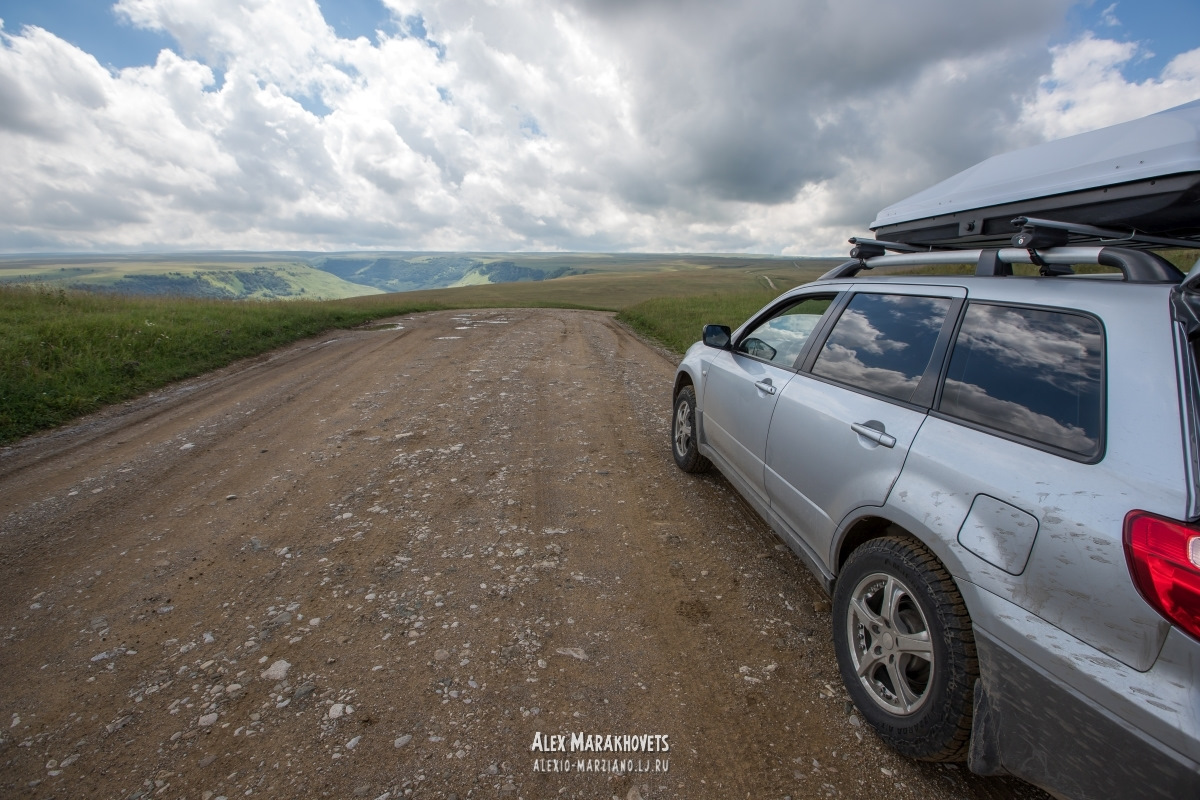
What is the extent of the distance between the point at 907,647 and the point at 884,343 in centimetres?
140

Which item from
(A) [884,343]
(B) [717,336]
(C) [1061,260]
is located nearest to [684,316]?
(B) [717,336]

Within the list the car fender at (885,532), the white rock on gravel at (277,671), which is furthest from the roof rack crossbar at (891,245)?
the white rock on gravel at (277,671)

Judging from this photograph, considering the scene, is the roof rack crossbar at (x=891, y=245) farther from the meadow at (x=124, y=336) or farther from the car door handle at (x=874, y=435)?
the meadow at (x=124, y=336)

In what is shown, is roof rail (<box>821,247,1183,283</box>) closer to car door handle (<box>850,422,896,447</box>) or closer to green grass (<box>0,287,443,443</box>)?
car door handle (<box>850,422,896,447</box>)

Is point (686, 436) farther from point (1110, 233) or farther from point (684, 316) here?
point (684, 316)

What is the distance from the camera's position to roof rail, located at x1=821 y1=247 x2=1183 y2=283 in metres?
1.81

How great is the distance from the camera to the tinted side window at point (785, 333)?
11.2 feet

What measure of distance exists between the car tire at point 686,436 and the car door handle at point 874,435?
83.2 inches

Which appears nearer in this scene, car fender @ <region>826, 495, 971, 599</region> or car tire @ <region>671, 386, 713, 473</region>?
car fender @ <region>826, 495, 971, 599</region>

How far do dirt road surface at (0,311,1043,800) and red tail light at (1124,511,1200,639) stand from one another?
44.8 inches

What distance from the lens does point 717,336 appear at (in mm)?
4469

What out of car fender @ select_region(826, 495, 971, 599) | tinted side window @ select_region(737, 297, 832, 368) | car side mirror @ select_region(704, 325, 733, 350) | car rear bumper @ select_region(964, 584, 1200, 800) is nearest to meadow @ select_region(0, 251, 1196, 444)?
car side mirror @ select_region(704, 325, 733, 350)

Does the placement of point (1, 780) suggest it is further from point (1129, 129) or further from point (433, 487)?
point (1129, 129)

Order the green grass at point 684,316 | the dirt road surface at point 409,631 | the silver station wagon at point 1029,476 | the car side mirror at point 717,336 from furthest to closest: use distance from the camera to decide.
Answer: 1. the green grass at point 684,316
2. the car side mirror at point 717,336
3. the dirt road surface at point 409,631
4. the silver station wagon at point 1029,476
